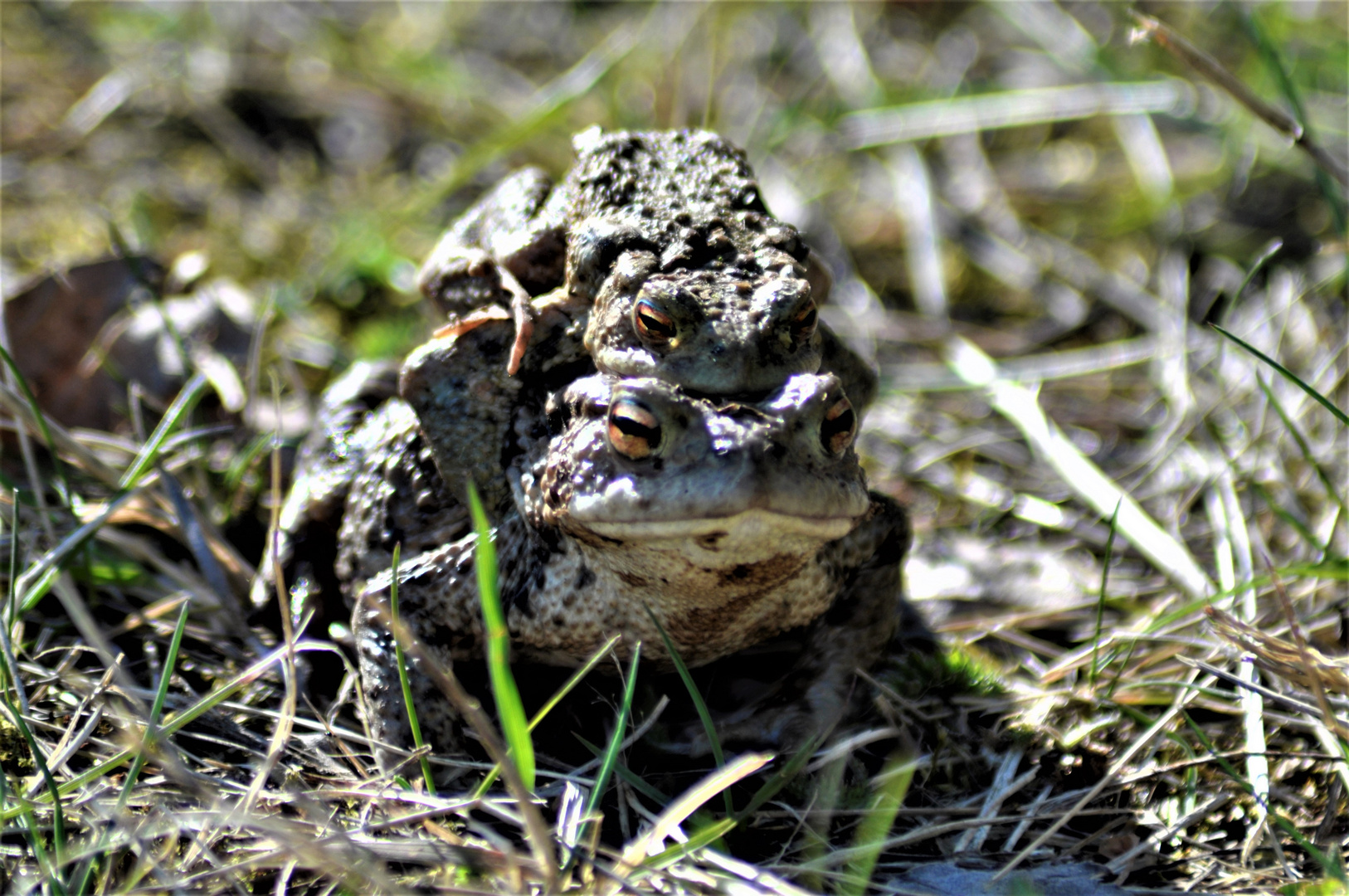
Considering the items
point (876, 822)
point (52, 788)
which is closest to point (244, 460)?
point (52, 788)

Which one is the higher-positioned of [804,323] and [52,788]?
[804,323]

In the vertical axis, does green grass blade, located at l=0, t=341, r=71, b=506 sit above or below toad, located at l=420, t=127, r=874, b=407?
below

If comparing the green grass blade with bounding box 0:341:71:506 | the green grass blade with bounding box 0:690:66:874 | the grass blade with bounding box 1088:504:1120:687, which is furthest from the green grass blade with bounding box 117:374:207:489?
the grass blade with bounding box 1088:504:1120:687

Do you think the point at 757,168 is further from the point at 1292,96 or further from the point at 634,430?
the point at 634,430

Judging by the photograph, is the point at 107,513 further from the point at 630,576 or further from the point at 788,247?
the point at 788,247

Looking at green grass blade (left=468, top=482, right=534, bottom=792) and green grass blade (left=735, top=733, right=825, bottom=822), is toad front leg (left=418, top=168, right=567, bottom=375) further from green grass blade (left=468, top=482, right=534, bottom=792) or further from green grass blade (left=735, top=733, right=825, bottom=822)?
green grass blade (left=735, top=733, right=825, bottom=822)

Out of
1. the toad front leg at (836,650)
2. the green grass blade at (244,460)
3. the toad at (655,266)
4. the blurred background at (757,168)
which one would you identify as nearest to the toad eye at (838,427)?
the toad at (655,266)
